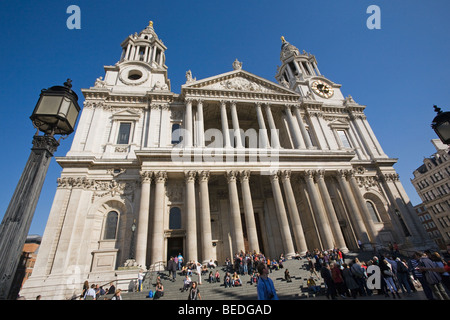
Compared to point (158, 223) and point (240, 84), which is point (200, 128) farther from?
point (158, 223)

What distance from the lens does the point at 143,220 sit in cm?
1722

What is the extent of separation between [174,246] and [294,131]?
1762cm

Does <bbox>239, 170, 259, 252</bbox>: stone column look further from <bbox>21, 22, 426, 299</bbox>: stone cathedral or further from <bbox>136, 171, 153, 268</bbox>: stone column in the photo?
<bbox>136, 171, 153, 268</bbox>: stone column

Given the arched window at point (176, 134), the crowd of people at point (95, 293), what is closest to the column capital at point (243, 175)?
the arched window at point (176, 134)

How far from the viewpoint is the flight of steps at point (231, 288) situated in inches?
442

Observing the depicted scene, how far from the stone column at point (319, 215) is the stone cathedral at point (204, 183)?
94 mm

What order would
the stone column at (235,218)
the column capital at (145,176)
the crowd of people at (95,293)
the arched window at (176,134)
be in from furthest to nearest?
the arched window at (176,134)
the column capital at (145,176)
the stone column at (235,218)
the crowd of people at (95,293)

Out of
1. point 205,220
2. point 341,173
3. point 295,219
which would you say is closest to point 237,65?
point 341,173

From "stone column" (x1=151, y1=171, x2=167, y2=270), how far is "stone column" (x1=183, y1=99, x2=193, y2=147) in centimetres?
453

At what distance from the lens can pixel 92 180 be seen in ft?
65.0

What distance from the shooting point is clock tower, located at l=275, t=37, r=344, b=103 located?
33.3m

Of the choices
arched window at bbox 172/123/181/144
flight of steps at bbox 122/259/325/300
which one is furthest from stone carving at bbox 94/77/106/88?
flight of steps at bbox 122/259/325/300

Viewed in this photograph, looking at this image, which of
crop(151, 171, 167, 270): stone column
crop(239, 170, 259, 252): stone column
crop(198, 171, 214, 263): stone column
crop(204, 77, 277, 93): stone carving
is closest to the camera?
crop(151, 171, 167, 270): stone column

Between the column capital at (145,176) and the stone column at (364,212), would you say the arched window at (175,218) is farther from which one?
the stone column at (364,212)
